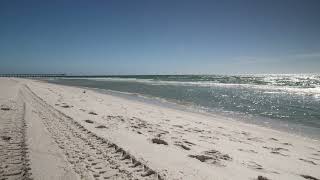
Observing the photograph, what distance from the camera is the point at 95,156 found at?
18.1 feet

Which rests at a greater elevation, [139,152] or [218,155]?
[139,152]

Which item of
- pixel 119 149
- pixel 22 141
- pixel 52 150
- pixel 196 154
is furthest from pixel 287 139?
pixel 22 141

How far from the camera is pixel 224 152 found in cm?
659

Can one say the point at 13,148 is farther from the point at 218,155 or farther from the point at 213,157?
the point at 218,155

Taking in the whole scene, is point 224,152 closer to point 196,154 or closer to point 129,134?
point 196,154

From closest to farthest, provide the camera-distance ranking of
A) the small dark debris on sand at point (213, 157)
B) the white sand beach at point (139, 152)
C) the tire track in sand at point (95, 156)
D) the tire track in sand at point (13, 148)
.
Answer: the tire track in sand at point (13, 148)
the tire track in sand at point (95, 156)
the white sand beach at point (139, 152)
the small dark debris on sand at point (213, 157)

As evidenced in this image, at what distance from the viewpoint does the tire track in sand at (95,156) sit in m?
4.70

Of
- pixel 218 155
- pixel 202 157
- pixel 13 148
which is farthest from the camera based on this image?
pixel 218 155

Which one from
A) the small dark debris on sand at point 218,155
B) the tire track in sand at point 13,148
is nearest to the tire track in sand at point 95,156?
the tire track in sand at point 13,148

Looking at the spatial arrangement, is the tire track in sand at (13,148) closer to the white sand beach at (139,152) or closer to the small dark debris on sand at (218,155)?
the white sand beach at (139,152)

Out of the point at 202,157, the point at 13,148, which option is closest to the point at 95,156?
the point at 13,148

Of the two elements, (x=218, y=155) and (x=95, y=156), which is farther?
(x=218, y=155)

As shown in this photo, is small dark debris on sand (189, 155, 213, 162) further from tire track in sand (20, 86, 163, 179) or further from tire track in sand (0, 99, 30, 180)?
Answer: tire track in sand (0, 99, 30, 180)

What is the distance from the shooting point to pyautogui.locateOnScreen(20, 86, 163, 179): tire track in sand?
4.70 m
